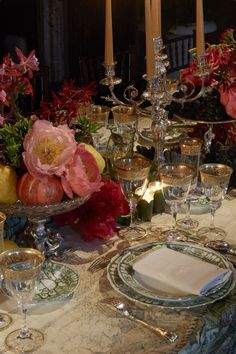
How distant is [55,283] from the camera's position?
1.12m

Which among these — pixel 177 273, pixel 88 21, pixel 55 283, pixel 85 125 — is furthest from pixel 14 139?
pixel 88 21

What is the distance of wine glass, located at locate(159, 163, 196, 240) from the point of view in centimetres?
129

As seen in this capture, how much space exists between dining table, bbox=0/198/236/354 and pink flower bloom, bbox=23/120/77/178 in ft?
0.64

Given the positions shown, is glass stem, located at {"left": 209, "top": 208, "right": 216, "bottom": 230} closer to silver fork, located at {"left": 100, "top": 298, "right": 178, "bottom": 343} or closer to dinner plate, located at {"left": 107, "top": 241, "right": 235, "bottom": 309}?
dinner plate, located at {"left": 107, "top": 241, "right": 235, "bottom": 309}

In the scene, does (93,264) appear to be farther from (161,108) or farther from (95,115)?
(95,115)

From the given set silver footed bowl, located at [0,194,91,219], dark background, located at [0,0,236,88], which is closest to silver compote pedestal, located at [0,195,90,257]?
silver footed bowl, located at [0,194,91,219]

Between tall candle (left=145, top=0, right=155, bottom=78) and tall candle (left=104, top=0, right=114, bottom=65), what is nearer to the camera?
tall candle (left=145, top=0, right=155, bottom=78)

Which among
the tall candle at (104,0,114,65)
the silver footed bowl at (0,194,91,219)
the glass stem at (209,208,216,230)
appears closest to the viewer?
the silver footed bowl at (0,194,91,219)

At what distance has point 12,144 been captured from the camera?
1170mm

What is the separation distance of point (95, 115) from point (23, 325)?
91cm

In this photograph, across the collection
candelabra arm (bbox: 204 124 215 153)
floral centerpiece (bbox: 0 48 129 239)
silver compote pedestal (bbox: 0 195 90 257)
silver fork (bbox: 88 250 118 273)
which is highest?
floral centerpiece (bbox: 0 48 129 239)

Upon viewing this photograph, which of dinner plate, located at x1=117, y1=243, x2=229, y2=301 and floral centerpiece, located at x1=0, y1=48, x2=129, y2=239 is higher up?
floral centerpiece, located at x1=0, y1=48, x2=129, y2=239

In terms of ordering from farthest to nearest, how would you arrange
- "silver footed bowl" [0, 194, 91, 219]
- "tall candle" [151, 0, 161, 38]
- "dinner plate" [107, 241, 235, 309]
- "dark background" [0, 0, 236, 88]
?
"dark background" [0, 0, 236, 88]
"tall candle" [151, 0, 161, 38]
"silver footed bowl" [0, 194, 91, 219]
"dinner plate" [107, 241, 235, 309]

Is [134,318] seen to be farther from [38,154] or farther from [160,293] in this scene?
[38,154]
